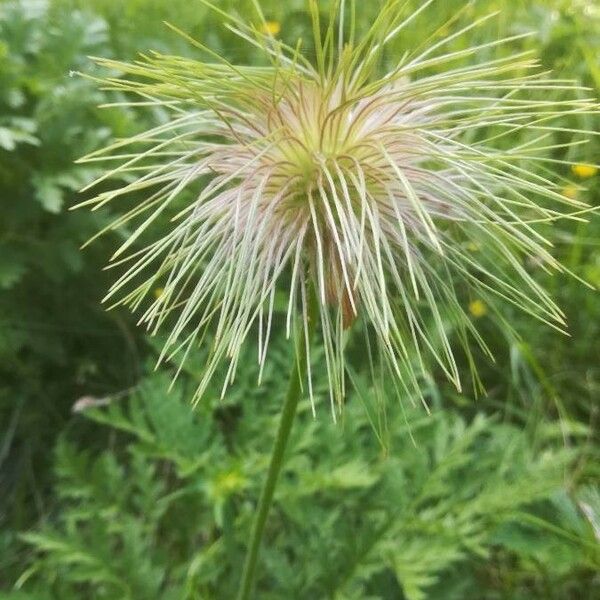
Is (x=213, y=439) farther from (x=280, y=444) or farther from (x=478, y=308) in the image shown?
(x=478, y=308)

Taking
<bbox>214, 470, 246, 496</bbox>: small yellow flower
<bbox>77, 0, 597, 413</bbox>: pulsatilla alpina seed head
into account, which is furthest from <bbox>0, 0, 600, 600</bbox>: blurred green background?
<bbox>77, 0, 597, 413</bbox>: pulsatilla alpina seed head

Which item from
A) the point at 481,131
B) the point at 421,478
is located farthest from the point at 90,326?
the point at 481,131

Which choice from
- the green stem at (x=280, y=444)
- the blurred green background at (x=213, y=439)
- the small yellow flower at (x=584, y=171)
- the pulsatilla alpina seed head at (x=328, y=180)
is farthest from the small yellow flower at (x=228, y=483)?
the small yellow flower at (x=584, y=171)

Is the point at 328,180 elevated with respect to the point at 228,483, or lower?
elevated

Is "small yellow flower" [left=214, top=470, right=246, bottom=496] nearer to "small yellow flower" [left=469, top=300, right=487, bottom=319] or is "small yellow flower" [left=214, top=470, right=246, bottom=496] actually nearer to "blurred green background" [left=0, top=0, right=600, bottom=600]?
"blurred green background" [left=0, top=0, right=600, bottom=600]

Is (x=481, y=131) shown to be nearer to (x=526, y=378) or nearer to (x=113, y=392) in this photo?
(x=526, y=378)

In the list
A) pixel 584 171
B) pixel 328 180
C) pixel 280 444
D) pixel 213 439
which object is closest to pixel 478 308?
pixel 584 171

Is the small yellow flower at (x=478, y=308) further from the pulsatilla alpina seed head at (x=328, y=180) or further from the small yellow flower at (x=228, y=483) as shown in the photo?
the pulsatilla alpina seed head at (x=328, y=180)
